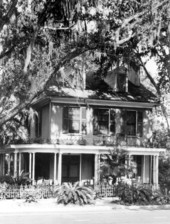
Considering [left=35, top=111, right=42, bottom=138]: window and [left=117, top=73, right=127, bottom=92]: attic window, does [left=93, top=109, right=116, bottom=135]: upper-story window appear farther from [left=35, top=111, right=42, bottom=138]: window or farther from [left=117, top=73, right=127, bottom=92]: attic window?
[left=35, top=111, right=42, bottom=138]: window

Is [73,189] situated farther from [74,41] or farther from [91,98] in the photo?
[91,98]

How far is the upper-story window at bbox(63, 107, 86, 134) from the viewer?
93.4 ft

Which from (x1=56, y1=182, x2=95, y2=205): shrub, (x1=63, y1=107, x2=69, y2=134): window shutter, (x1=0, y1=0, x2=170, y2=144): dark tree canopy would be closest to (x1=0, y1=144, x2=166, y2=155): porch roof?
(x1=63, y1=107, x2=69, y2=134): window shutter

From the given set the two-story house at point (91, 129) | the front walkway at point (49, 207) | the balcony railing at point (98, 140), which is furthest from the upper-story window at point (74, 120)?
the front walkway at point (49, 207)

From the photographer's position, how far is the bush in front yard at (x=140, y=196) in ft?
68.2

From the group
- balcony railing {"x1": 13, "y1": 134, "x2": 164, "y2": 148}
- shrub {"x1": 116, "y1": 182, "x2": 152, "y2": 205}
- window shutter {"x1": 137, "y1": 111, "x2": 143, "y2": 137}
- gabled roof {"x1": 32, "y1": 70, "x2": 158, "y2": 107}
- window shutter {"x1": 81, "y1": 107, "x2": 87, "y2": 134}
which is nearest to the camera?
shrub {"x1": 116, "y1": 182, "x2": 152, "y2": 205}

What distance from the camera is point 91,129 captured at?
29.0 meters

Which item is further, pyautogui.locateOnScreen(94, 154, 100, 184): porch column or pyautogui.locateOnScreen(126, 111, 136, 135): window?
pyautogui.locateOnScreen(126, 111, 136, 135): window

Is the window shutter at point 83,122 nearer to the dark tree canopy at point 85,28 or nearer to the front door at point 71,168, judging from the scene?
the front door at point 71,168

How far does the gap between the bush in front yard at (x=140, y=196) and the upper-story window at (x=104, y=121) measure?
319 inches

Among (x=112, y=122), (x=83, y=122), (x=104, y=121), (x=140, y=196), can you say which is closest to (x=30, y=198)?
(x=140, y=196)

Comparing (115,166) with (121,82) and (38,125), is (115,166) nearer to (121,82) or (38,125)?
(121,82)

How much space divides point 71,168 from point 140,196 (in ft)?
30.5

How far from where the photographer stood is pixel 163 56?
29.1 m
